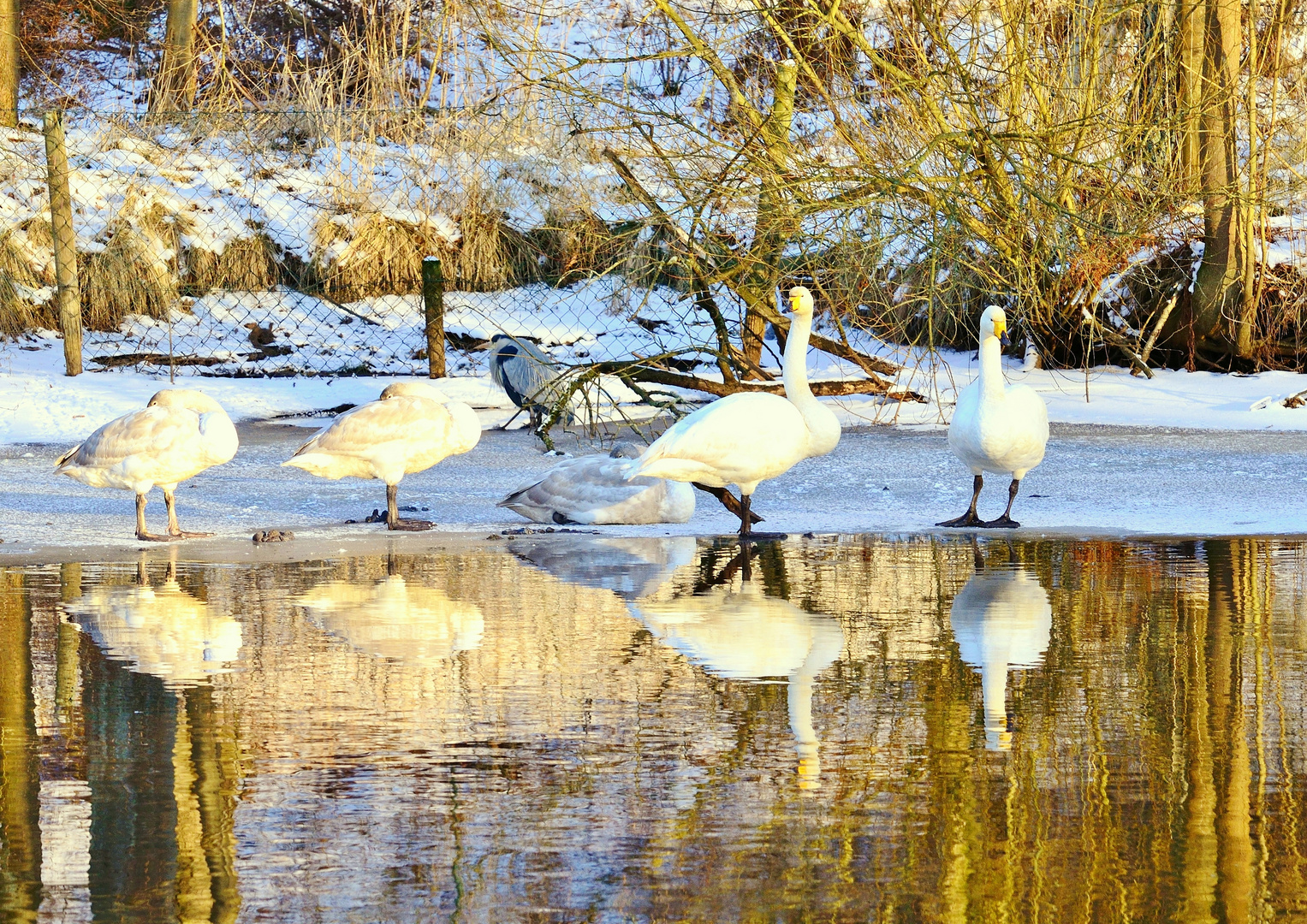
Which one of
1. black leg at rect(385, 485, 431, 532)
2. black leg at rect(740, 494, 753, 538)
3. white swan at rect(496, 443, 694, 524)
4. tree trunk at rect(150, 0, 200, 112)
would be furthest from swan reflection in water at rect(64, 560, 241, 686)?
tree trunk at rect(150, 0, 200, 112)

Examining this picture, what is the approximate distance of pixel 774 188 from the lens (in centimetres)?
897

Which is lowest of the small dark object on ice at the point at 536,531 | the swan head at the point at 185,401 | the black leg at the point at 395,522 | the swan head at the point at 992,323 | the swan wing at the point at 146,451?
the small dark object on ice at the point at 536,531

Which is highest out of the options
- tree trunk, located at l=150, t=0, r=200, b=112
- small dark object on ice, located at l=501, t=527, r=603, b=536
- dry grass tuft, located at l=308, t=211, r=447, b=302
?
tree trunk, located at l=150, t=0, r=200, b=112

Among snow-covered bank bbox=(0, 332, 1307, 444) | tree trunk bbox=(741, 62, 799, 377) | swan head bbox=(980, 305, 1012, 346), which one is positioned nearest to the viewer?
swan head bbox=(980, 305, 1012, 346)

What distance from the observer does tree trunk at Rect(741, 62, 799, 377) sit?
29.8ft

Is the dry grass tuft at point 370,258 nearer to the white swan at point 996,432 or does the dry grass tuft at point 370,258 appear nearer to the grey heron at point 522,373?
the grey heron at point 522,373

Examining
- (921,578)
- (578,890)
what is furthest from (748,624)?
(578,890)

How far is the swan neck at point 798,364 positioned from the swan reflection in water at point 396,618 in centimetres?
250

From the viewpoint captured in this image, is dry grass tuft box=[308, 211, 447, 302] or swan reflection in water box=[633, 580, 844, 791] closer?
swan reflection in water box=[633, 580, 844, 791]

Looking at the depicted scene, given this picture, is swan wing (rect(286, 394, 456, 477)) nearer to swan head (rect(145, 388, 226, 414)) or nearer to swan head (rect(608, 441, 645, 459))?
swan head (rect(145, 388, 226, 414))

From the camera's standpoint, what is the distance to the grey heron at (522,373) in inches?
445

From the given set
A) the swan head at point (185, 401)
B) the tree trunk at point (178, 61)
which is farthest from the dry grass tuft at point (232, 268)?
the swan head at point (185, 401)

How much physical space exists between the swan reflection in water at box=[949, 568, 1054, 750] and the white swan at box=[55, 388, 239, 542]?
134 inches

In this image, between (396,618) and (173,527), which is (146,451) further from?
(396,618)
